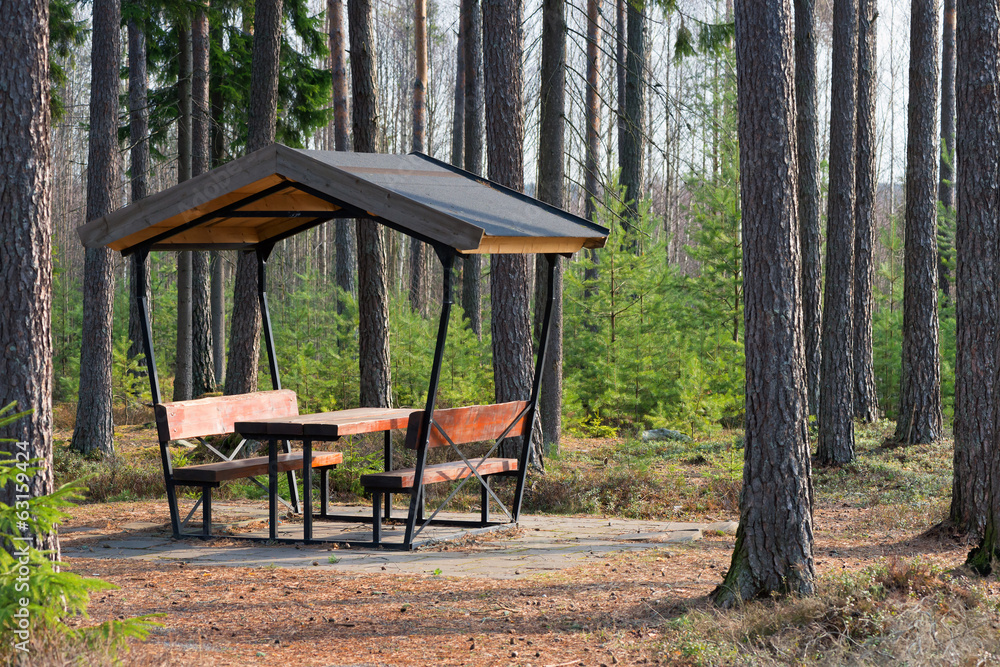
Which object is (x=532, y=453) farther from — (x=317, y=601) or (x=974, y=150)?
(x=974, y=150)

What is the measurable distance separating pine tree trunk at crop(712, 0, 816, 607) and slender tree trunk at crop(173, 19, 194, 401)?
11737 mm

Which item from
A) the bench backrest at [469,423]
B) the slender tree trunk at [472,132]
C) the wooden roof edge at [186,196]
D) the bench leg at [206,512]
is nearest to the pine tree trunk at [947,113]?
the slender tree trunk at [472,132]

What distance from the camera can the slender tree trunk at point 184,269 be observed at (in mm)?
15211

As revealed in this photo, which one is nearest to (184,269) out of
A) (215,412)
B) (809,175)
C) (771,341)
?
(215,412)

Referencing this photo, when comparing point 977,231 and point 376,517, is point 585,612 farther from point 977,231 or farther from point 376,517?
point 977,231

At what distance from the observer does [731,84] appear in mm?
15320

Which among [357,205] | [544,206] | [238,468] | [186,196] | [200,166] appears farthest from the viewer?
[200,166]

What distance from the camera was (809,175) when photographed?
11.9 m

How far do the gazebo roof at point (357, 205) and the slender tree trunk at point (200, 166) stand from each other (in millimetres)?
7926

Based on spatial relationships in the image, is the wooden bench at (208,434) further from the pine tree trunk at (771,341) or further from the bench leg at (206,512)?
the pine tree trunk at (771,341)

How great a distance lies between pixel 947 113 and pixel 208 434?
68.5 ft

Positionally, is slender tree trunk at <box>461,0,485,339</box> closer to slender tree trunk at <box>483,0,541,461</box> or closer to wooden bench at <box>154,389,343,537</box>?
slender tree trunk at <box>483,0,541,461</box>

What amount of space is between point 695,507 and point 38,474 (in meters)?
6.15

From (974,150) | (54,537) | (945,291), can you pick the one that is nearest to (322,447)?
(54,537)
